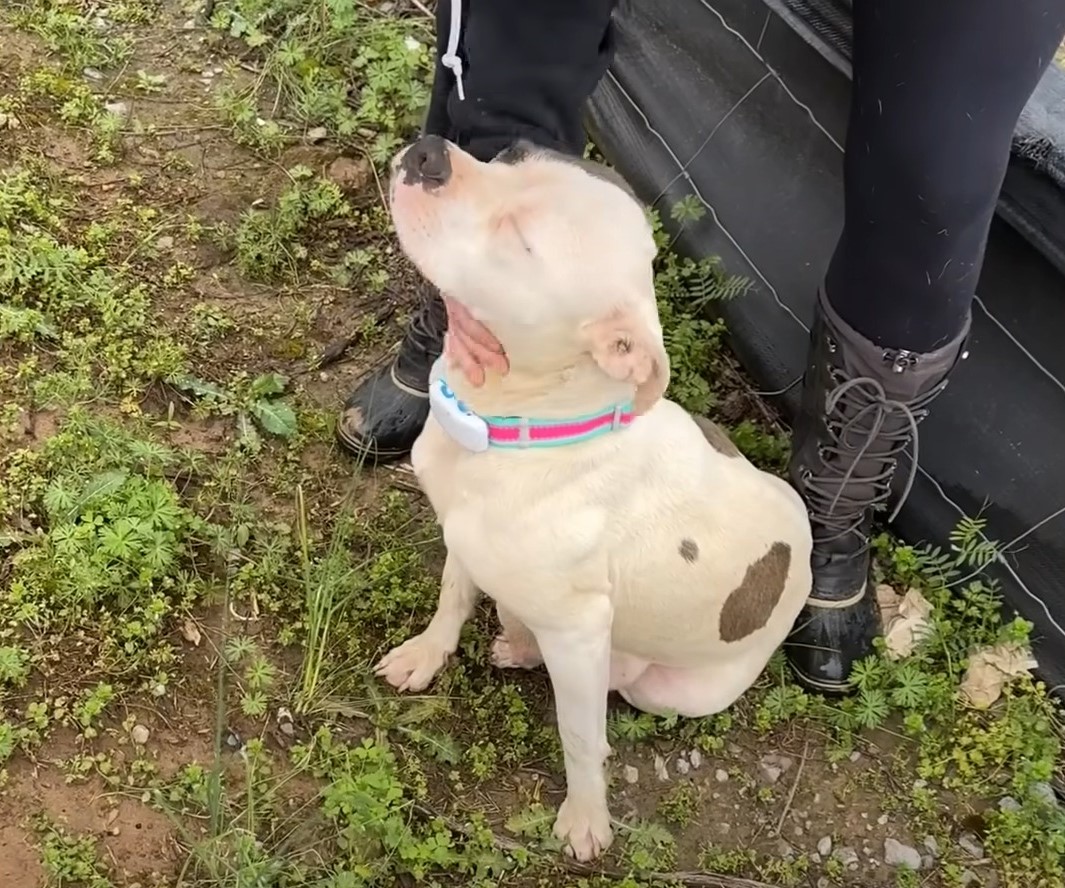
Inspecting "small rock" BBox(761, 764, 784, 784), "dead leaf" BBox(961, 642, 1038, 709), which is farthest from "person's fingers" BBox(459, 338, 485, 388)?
"dead leaf" BBox(961, 642, 1038, 709)

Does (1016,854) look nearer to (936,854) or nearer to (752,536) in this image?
(936,854)

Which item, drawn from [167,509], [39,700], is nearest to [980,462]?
[167,509]

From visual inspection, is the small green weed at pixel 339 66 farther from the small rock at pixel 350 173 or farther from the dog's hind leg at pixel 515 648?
the dog's hind leg at pixel 515 648

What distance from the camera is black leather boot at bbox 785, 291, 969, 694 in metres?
2.56

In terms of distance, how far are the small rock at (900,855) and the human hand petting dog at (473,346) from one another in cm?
157

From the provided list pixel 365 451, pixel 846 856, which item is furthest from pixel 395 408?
pixel 846 856

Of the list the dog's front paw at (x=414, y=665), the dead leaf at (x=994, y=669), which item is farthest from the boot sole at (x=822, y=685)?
the dog's front paw at (x=414, y=665)

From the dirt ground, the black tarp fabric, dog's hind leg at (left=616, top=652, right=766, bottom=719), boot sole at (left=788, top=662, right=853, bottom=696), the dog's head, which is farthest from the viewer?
boot sole at (left=788, top=662, right=853, bottom=696)

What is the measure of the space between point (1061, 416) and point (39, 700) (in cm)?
246

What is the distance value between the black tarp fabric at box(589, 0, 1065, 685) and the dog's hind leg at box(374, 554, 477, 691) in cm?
125

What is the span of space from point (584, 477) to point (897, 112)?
870 millimetres

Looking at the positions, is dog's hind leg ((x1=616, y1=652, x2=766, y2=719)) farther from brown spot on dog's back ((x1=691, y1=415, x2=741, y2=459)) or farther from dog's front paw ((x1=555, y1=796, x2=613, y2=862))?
brown spot on dog's back ((x1=691, y1=415, x2=741, y2=459))

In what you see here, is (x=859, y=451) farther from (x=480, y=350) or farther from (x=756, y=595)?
(x=480, y=350)

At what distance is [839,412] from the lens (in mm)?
2727
